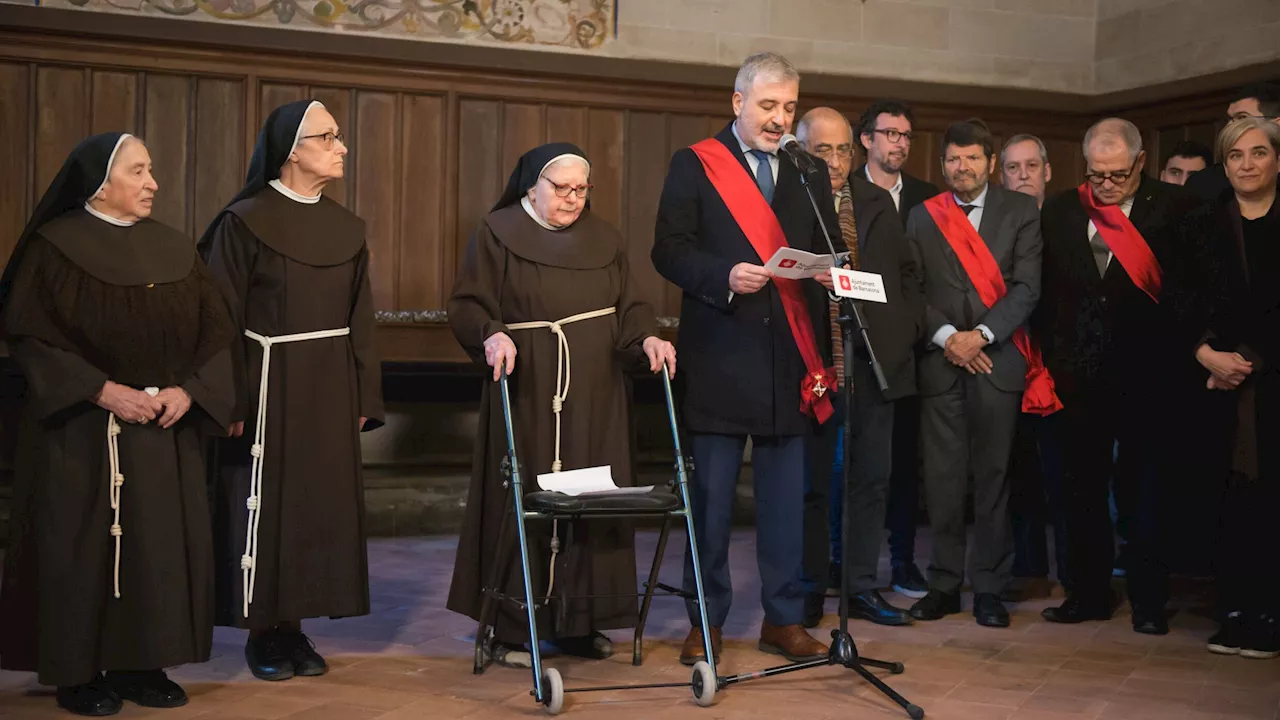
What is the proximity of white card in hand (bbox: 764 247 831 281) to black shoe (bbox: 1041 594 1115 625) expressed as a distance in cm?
200

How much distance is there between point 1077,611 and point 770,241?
6.44 feet

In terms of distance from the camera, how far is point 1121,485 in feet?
17.7

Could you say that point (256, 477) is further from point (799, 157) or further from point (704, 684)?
point (799, 157)

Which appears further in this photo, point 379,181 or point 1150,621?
point 379,181

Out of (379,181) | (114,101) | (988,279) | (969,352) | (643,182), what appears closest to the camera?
(969,352)

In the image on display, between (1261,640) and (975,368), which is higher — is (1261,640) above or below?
below

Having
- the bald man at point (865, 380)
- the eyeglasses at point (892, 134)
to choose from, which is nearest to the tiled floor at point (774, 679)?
the bald man at point (865, 380)

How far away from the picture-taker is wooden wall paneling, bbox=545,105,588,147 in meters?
8.16

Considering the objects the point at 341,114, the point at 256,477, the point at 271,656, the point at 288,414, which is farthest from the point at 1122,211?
the point at 341,114

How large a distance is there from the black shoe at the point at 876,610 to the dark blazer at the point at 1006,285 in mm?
789

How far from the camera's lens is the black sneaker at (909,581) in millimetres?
5867

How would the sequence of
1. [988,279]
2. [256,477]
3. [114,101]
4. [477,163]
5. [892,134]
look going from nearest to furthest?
[256,477]
[988,279]
[892,134]
[114,101]
[477,163]

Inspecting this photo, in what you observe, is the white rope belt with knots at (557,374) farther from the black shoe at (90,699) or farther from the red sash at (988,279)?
the red sash at (988,279)

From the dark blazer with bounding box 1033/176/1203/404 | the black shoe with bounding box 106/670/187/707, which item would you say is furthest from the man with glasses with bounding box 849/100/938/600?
the black shoe with bounding box 106/670/187/707
